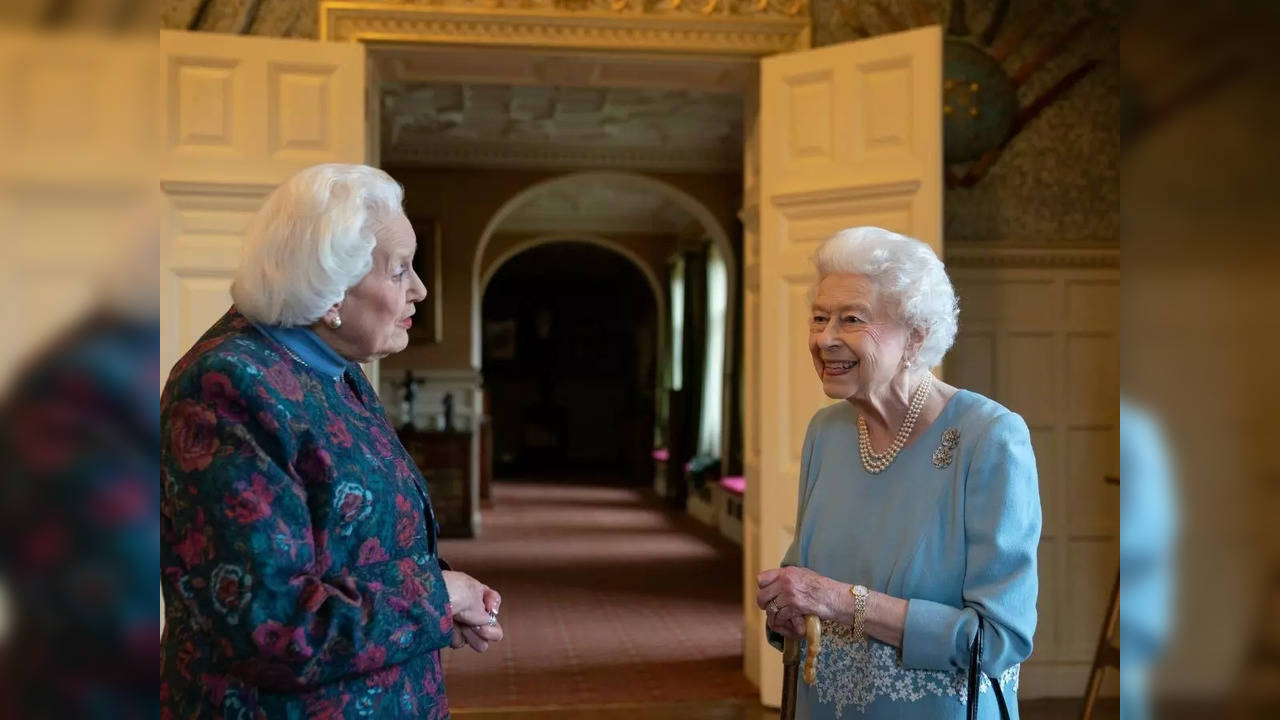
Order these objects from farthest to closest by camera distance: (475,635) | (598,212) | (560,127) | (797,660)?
(598,212) < (560,127) < (797,660) < (475,635)

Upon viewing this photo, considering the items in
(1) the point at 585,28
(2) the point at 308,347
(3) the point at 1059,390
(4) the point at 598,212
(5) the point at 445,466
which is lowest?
(5) the point at 445,466

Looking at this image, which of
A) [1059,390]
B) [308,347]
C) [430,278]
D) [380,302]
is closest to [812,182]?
[1059,390]

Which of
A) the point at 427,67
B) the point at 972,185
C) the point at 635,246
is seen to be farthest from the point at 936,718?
the point at 635,246

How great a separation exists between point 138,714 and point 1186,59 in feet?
1.14

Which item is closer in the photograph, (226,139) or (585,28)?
(226,139)

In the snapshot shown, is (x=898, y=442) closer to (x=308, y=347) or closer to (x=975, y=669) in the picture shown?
(x=975, y=669)

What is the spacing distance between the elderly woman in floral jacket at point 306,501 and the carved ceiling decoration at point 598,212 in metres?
10.6

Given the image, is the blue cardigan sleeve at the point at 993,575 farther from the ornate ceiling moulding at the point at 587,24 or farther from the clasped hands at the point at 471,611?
the ornate ceiling moulding at the point at 587,24

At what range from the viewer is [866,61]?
14.5 feet

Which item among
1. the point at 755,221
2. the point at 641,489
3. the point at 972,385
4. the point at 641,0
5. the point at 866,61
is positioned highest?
the point at 641,0

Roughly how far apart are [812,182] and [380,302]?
123 inches

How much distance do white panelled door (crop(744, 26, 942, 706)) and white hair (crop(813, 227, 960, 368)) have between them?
222 cm

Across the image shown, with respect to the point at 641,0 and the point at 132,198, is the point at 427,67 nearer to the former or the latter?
the point at 641,0

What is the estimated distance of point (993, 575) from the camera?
5.94 ft
